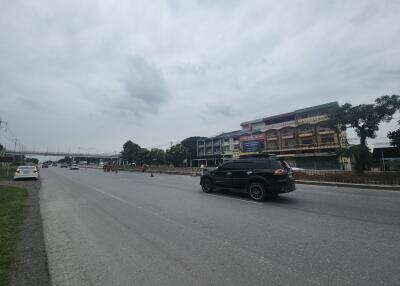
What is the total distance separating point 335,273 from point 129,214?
5.71 m

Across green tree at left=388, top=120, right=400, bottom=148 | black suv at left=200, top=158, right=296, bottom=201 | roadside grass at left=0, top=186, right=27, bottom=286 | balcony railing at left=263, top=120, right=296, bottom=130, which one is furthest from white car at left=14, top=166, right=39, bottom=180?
balcony railing at left=263, top=120, right=296, bottom=130

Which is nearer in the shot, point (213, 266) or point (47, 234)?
point (213, 266)

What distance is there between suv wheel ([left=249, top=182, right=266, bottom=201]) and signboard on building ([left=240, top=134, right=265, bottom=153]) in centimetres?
5439

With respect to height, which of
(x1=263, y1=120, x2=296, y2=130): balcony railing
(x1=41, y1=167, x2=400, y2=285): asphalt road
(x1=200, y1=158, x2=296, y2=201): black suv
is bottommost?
(x1=41, y1=167, x2=400, y2=285): asphalt road

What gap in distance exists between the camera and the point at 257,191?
9641 millimetres

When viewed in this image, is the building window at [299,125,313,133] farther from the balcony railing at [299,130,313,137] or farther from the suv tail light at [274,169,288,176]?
the suv tail light at [274,169,288,176]

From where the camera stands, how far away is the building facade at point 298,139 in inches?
1960

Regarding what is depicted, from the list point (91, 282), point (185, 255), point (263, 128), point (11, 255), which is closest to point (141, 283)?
point (91, 282)

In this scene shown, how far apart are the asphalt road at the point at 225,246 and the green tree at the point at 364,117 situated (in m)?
15.0

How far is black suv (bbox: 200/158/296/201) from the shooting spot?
30.5 feet

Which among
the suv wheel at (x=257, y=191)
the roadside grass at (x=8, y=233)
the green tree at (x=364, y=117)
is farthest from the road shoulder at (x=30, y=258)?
the green tree at (x=364, y=117)

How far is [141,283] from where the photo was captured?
3.20 m

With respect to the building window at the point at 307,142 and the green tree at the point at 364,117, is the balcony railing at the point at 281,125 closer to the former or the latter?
the building window at the point at 307,142

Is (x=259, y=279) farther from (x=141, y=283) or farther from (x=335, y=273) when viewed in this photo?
(x=141, y=283)
